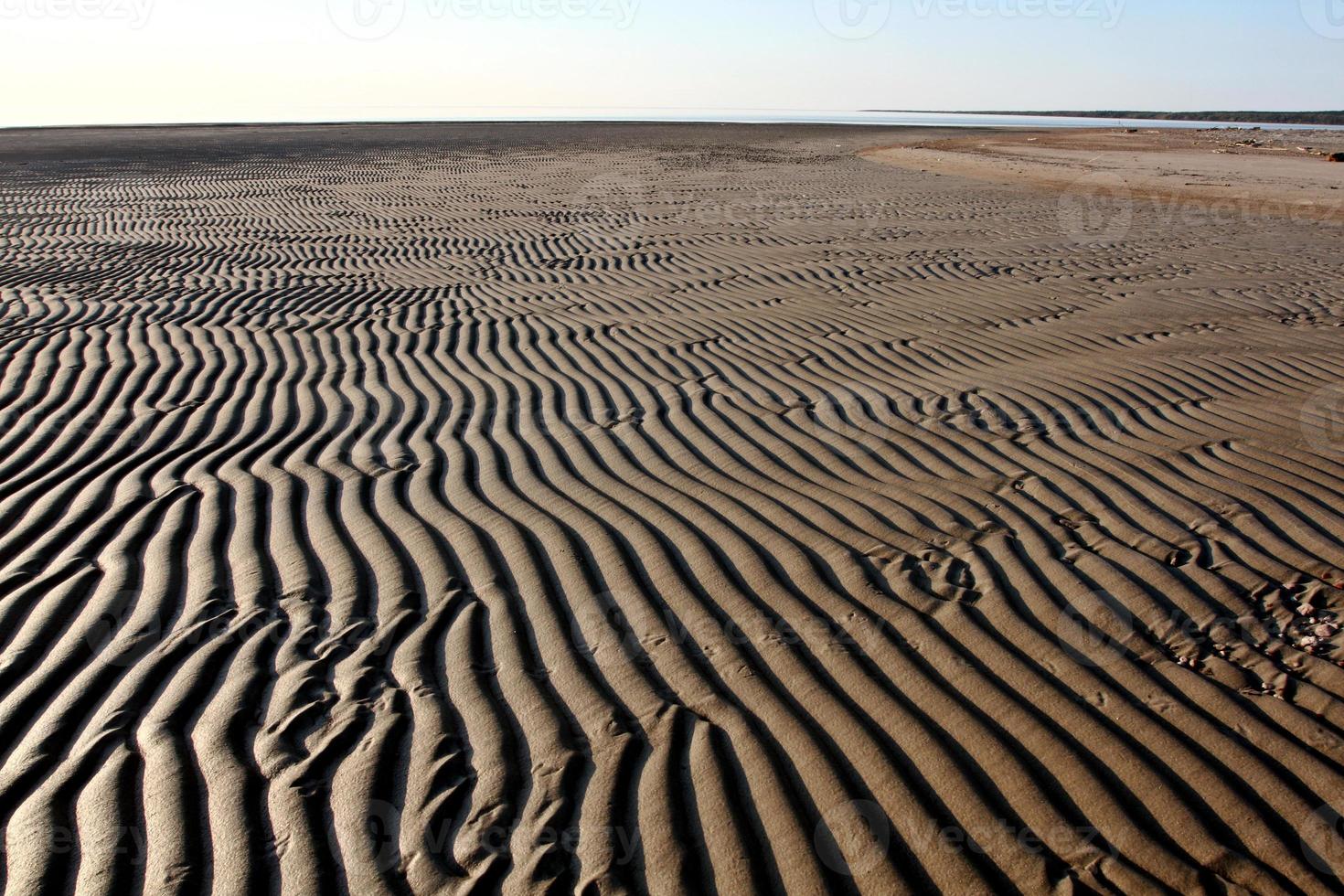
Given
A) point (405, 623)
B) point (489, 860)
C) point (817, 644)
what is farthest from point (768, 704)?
point (405, 623)

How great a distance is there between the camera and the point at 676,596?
362 cm

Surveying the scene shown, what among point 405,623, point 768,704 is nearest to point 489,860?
point 768,704

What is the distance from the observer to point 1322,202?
15750mm

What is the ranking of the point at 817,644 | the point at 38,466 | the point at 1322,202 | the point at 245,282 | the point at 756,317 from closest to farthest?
1. the point at 817,644
2. the point at 38,466
3. the point at 756,317
4. the point at 245,282
5. the point at 1322,202

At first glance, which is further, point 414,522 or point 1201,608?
point 414,522

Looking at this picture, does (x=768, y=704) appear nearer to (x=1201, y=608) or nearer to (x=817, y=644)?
(x=817, y=644)

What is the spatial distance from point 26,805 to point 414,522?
6.06ft

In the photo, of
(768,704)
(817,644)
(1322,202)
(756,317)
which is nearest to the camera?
(768,704)

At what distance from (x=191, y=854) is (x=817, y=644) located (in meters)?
1.93

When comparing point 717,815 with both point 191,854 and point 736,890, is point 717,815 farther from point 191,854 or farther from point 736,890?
point 191,854

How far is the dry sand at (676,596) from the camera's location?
2.50m

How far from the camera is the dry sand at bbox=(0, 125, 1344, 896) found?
2504 mm

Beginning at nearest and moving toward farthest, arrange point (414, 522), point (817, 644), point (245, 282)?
1. point (817, 644)
2. point (414, 522)
3. point (245, 282)

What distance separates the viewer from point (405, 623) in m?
3.45
